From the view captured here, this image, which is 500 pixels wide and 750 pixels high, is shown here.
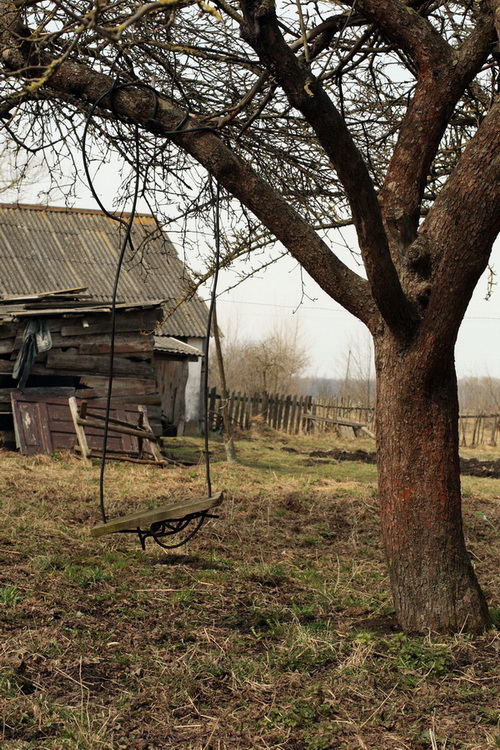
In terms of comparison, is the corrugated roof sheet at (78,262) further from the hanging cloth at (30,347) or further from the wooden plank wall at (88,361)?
the hanging cloth at (30,347)

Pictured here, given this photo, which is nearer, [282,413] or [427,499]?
[427,499]

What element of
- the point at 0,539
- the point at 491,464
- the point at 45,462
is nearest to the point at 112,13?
the point at 0,539

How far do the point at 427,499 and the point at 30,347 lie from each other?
1086cm

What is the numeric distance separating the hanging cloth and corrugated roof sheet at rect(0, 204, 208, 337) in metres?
8.92

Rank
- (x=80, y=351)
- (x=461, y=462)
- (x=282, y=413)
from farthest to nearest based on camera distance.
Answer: (x=282, y=413)
(x=461, y=462)
(x=80, y=351)

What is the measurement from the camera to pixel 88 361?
14.7 meters

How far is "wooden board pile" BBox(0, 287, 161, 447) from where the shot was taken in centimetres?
1400

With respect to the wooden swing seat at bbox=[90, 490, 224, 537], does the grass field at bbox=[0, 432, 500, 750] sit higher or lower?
lower

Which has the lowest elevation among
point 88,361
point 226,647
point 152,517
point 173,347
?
point 226,647

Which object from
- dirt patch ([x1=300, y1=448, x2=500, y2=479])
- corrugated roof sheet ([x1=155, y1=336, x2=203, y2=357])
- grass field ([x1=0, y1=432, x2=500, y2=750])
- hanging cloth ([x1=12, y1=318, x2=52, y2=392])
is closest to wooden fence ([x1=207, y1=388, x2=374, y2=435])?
corrugated roof sheet ([x1=155, y1=336, x2=203, y2=357])

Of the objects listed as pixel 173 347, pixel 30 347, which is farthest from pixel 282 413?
pixel 30 347

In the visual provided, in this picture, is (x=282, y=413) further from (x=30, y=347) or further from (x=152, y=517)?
(x=152, y=517)

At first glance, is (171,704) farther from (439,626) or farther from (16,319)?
(16,319)

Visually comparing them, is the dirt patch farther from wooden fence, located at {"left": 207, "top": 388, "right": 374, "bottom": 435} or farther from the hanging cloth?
wooden fence, located at {"left": 207, "top": 388, "right": 374, "bottom": 435}
